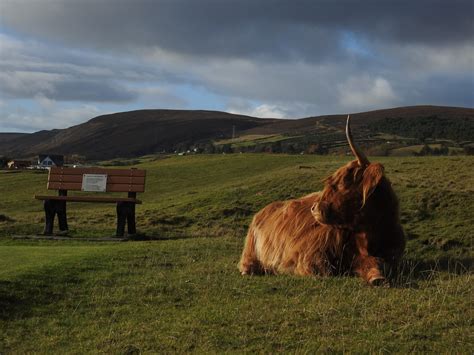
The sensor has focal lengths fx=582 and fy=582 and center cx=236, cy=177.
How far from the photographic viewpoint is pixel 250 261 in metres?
9.37

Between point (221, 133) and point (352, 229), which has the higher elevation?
point (221, 133)

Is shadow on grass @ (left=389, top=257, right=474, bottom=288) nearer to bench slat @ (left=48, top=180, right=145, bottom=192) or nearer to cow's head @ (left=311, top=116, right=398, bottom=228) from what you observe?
cow's head @ (left=311, top=116, right=398, bottom=228)

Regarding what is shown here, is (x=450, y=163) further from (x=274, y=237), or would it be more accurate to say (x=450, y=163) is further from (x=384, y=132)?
(x=384, y=132)

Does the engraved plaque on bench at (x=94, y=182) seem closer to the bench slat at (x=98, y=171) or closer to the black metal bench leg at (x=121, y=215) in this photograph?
the bench slat at (x=98, y=171)

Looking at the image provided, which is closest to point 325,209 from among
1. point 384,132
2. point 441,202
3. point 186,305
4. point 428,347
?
point 186,305

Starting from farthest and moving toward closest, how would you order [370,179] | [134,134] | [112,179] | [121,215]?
[134,134] → [112,179] → [121,215] → [370,179]

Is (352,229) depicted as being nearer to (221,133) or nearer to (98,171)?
(98,171)

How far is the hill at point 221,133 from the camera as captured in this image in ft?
234

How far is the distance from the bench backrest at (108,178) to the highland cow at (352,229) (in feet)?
34.0

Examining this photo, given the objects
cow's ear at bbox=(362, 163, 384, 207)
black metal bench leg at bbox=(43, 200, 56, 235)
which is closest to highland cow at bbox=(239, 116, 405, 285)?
cow's ear at bbox=(362, 163, 384, 207)

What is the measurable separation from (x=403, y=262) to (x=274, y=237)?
6.71 ft

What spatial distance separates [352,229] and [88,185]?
1239 cm

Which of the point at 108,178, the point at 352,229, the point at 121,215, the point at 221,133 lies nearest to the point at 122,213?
the point at 121,215

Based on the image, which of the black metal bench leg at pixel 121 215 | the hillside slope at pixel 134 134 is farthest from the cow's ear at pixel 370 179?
the hillside slope at pixel 134 134
